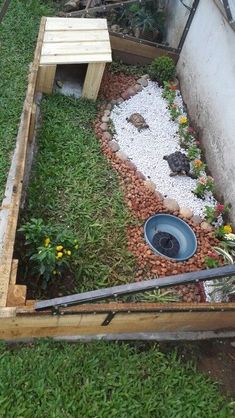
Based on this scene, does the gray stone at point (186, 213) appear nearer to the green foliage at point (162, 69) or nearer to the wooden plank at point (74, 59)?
the wooden plank at point (74, 59)

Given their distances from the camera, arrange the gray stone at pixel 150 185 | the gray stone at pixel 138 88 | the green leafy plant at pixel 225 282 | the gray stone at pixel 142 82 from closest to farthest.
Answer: the green leafy plant at pixel 225 282 → the gray stone at pixel 150 185 → the gray stone at pixel 138 88 → the gray stone at pixel 142 82

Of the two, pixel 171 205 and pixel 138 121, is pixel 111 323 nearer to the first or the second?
pixel 171 205

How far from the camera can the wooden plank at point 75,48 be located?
16.0ft

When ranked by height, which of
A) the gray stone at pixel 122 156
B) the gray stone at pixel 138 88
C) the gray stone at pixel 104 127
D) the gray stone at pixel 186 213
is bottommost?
the gray stone at pixel 186 213

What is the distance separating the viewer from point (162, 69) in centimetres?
560

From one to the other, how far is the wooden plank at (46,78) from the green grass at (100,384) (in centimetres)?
308

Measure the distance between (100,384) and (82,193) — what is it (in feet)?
6.22

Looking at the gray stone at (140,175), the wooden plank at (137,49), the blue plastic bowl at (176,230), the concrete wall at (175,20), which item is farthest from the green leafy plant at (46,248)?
the concrete wall at (175,20)

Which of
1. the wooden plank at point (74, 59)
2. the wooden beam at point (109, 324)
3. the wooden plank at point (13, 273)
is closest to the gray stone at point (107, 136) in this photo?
the wooden plank at point (74, 59)

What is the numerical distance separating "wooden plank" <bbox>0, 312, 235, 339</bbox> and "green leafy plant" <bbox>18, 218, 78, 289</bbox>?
44 cm

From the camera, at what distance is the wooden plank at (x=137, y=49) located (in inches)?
222

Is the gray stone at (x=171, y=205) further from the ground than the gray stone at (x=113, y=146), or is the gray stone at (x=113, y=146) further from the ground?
the gray stone at (x=113, y=146)

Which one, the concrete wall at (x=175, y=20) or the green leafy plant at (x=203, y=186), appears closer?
the green leafy plant at (x=203, y=186)

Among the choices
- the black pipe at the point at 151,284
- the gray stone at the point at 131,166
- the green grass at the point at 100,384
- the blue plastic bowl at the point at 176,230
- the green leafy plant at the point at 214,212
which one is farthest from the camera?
the gray stone at the point at 131,166
